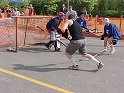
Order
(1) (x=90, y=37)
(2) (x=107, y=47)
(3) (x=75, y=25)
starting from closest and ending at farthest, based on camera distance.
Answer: (3) (x=75, y=25)
(2) (x=107, y=47)
(1) (x=90, y=37)

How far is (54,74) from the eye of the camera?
9.18 meters

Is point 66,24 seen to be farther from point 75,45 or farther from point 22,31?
point 22,31

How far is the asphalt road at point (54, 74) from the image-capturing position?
780 centimetres

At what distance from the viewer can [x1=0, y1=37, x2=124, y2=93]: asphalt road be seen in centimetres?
780

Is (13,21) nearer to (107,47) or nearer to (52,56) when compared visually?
(52,56)

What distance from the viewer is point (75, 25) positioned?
9.55 m

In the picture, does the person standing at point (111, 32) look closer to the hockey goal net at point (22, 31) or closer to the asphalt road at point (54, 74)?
the asphalt road at point (54, 74)

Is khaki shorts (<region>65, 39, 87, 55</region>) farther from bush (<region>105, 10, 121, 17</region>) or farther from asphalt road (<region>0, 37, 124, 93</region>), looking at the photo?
bush (<region>105, 10, 121, 17</region>)

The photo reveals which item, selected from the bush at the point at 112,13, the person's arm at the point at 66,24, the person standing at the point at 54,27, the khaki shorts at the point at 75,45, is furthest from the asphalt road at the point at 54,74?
the bush at the point at 112,13

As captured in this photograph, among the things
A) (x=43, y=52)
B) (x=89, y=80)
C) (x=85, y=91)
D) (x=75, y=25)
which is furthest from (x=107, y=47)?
(x=85, y=91)

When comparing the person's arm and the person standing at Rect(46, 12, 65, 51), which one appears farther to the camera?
the person standing at Rect(46, 12, 65, 51)

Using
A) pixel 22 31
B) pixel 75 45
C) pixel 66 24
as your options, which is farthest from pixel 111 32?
pixel 22 31

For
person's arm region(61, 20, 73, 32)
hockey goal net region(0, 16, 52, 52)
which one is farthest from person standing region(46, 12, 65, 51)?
person's arm region(61, 20, 73, 32)

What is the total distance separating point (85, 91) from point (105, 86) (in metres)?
0.67
